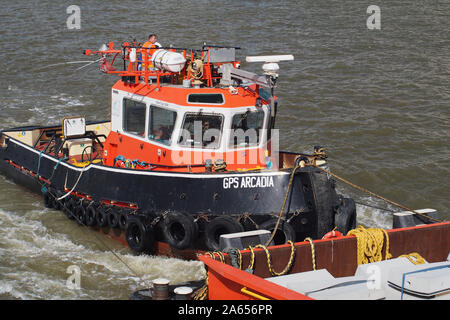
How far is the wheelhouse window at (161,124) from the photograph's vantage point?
445 inches

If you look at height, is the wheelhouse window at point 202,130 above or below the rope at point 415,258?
above

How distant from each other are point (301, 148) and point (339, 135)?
137 cm

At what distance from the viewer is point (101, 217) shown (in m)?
12.0

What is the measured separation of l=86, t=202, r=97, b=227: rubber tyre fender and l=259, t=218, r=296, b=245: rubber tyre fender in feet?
11.3

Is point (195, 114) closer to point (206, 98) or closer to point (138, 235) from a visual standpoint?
point (206, 98)

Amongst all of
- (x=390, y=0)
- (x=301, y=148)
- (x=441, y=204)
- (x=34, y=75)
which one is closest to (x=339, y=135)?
(x=301, y=148)

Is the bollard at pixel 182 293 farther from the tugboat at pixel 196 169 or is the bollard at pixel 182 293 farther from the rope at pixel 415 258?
the rope at pixel 415 258

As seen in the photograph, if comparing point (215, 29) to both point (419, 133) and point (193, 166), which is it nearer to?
point (419, 133)

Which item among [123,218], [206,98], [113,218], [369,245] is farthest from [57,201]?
[369,245]

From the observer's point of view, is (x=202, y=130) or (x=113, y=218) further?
(x=113, y=218)

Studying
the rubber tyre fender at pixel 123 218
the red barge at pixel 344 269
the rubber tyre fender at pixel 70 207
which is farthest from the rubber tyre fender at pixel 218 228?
the rubber tyre fender at pixel 70 207

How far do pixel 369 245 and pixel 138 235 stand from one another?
13.9 feet

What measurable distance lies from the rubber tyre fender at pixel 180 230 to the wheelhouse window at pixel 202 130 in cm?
128

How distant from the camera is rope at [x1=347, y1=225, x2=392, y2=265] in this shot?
8.75 meters
